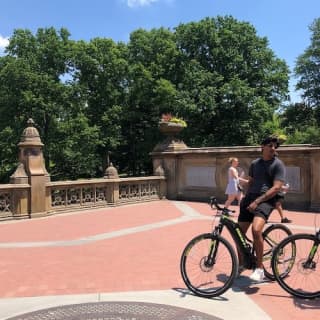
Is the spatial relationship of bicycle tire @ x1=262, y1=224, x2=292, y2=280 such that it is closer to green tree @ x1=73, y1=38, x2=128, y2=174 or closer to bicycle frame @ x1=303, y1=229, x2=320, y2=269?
bicycle frame @ x1=303, y1=229, x2=320, y2=269

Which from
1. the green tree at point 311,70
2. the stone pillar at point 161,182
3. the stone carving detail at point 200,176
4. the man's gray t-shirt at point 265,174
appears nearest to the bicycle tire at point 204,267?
the man's gray t-shirt at point 265,174

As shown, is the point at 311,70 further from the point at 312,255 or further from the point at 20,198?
the point at 312,255

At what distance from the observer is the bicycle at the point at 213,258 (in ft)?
16.5

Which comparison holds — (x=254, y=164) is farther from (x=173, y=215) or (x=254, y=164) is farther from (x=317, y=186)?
(x=317, y=186)

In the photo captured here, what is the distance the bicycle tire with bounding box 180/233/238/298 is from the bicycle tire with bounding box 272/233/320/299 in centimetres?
58

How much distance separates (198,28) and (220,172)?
19.3 metres

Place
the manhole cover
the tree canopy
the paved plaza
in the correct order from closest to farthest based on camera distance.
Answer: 1. the manhole cover
2. the paved plaza
3. the tree canopy

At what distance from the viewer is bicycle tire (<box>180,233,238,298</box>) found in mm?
4961

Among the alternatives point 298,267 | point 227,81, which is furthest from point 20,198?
point 227,81

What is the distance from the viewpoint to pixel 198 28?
31781 mm

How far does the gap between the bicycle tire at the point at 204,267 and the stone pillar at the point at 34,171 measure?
7594mm

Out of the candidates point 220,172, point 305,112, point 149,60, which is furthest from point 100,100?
point 220,172

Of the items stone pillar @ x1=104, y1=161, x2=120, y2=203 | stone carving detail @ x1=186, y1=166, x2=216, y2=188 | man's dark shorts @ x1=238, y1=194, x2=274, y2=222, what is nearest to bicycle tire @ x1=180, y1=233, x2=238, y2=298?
man's dark shorts @ x1=238, y1=194, x2=274, y2=222

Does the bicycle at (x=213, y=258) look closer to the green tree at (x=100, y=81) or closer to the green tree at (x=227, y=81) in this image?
the green tree at (x=227, y=81)
